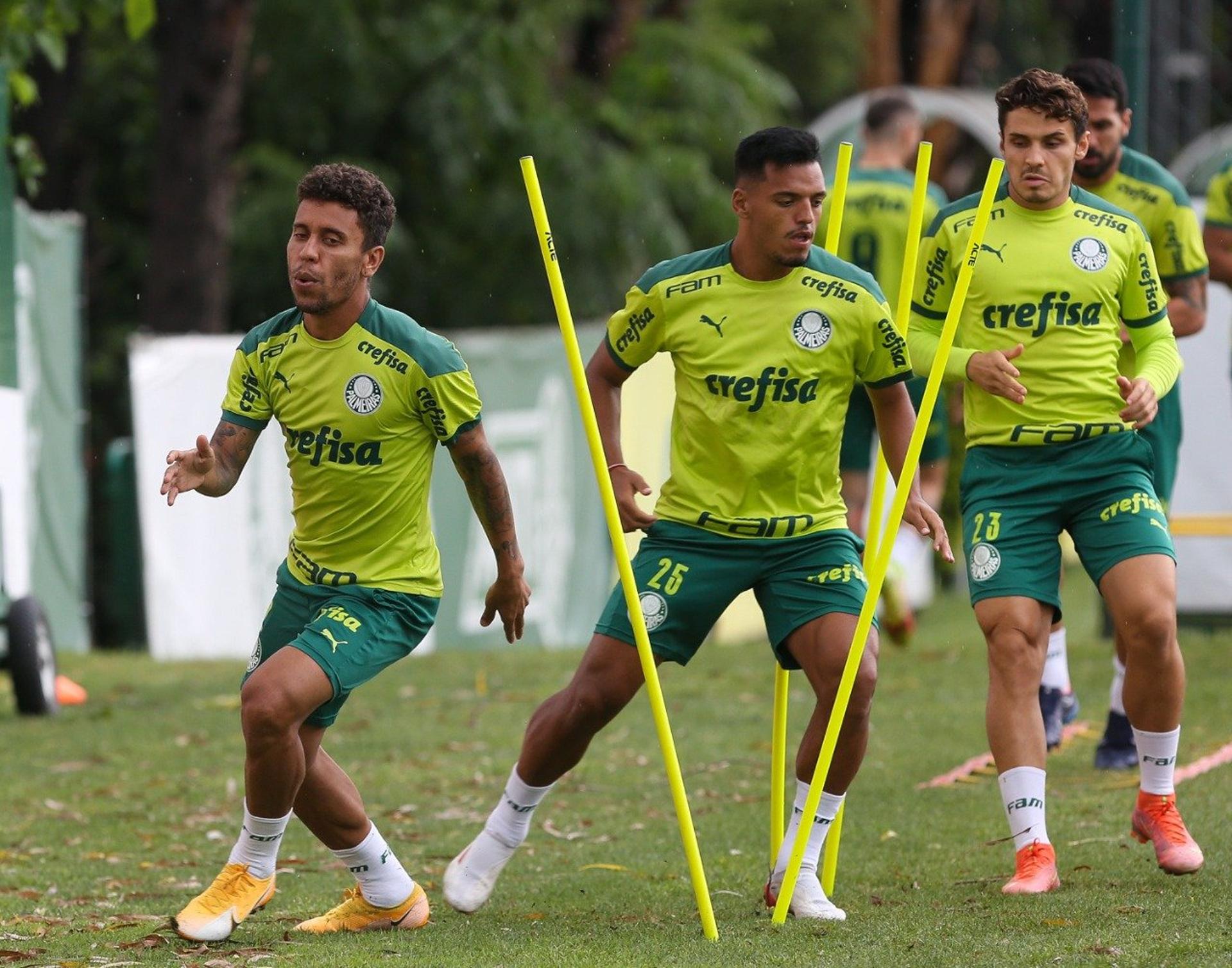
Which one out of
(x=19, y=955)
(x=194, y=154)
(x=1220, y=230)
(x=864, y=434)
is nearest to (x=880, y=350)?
(x=19, y=955)

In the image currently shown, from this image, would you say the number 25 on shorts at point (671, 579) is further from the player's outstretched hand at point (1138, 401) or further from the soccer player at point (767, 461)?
the player's outstretched hand at point (1138, 401)

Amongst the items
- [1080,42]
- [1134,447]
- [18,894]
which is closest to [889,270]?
[1134,447]

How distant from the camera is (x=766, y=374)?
5617mm

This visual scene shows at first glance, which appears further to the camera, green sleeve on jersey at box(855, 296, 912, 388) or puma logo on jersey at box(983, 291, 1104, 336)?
puma logo on jersey at box(983, 291, 1104, 336)

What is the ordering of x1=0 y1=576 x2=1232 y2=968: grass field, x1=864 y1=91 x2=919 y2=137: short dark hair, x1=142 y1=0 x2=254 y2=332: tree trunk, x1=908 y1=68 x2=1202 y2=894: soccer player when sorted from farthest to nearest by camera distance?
x1=142 y1=0 x2=254 y2=332: tree trunk → x1=864 y1=91 x2=919 y2=137: short dark hair → x1=908 y1=68 x2=1202 y2=894: soccer player → x1=0 y1=576 x2=1232 y2=968: grass field

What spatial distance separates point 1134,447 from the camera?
6059mm

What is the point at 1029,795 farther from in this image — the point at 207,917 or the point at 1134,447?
the point at 207,917

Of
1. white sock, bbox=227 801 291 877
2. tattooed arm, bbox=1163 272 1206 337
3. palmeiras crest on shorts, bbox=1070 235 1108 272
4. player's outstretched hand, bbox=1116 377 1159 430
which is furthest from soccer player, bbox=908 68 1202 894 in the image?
white sock, bbox=227 801 291 877

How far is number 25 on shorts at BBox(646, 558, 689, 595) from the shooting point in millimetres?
5707

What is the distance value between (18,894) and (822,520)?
9.62 ft

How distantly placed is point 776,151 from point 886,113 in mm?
4923

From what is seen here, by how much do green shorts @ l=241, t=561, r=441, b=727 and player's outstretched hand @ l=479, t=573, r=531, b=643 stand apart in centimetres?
17

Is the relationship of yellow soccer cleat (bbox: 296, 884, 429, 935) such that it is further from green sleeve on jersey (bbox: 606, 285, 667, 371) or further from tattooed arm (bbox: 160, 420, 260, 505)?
green sleeve on jersey (bbox: 606, 285, 667, 371)

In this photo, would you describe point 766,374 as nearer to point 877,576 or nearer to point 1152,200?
point 877,576
